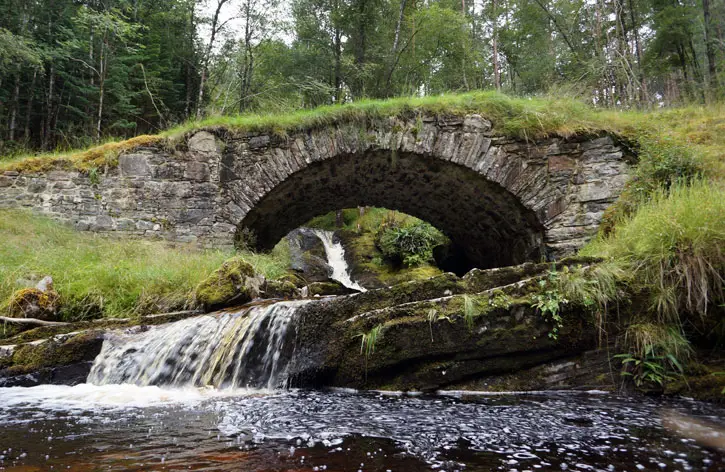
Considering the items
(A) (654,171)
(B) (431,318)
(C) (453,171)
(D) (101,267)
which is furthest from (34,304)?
(A) (654,171)

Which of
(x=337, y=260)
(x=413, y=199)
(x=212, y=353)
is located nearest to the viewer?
(x=212, y=353)

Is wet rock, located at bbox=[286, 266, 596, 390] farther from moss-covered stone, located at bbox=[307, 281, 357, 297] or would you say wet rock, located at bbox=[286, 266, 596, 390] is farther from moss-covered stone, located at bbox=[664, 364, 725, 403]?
moss-covered stone, located at bbox=[307, 281, 357, 297]

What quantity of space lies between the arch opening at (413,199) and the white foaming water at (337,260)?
10.1ft

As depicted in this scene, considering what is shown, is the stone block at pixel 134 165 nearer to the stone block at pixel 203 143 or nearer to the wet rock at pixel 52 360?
the stone block at pixel 203 143

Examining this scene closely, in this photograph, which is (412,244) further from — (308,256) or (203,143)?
(203,143)

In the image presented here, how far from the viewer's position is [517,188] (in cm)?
654

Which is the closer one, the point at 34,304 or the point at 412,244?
the point at 34,304

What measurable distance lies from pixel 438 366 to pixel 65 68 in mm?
13578

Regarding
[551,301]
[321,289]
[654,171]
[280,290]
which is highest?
[654,171]

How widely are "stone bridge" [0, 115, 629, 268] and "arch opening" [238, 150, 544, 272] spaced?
3 cm

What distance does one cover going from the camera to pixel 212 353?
364 centimetres

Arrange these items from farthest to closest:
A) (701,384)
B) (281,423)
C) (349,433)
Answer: (701,384) < (281,423) < (349,433)

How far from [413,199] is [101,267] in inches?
213

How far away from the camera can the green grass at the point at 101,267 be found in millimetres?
4961
